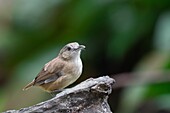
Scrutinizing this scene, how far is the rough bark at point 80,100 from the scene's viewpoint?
315cm

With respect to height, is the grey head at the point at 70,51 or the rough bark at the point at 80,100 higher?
the grey head at the point at 70,51

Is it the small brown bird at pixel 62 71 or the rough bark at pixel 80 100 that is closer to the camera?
the rough bark at pixel 80 100

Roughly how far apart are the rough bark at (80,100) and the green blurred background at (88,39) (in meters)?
2.87

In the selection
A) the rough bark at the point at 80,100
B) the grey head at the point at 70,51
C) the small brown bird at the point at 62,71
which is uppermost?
the grey head at the point at 70,51

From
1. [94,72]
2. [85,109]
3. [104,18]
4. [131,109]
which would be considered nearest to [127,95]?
[131,109]

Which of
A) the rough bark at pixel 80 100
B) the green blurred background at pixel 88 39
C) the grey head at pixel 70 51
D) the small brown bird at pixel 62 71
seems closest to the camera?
the rough bark at pixel 80 100

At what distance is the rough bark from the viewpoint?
315 centimetres

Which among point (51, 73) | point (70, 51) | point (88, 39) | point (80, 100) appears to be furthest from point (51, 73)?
point (88, 39)

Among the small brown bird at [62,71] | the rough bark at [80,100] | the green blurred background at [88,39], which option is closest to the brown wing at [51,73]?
the small brown bird at [62,71]

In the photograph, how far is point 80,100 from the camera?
319 centimetres

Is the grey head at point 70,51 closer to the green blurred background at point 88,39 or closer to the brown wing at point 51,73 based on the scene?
the brown wing at point 51,73

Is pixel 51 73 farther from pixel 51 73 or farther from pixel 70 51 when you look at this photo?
pixel 70 51

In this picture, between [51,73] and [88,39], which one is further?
[88,39]

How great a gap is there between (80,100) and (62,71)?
59cm
